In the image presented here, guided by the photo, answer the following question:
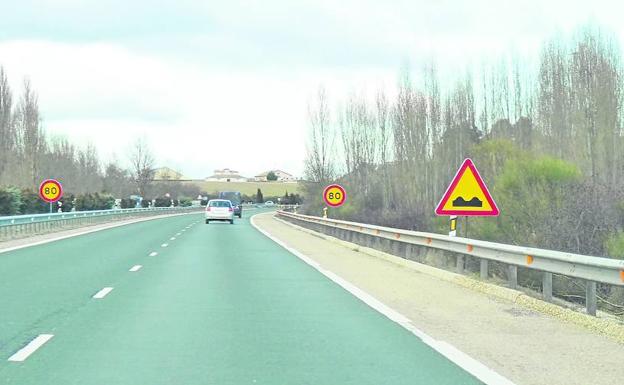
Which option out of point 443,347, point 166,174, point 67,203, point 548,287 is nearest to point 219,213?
point 67,203

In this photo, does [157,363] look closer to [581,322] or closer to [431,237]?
[581,322]

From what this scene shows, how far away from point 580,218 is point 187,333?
17.0 metres

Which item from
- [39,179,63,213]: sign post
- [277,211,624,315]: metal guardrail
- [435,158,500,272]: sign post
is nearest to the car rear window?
[39,179,63,213]: sign post

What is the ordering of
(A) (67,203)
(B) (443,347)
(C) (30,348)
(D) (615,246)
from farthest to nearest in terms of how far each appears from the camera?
(A) (67,203), (D) (615,246), (B) (443,347), (C) (30,348)

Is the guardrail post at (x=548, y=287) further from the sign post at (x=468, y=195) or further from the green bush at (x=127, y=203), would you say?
the green bush at (x=127, y=203)

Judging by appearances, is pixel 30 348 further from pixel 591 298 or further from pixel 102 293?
pixel 591 298

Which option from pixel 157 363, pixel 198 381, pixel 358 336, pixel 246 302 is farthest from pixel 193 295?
pixel 198 381

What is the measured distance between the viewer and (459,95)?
65.9m

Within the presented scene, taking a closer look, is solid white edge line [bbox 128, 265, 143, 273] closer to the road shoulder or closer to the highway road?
the highway road

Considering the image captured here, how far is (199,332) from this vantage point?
9008mm

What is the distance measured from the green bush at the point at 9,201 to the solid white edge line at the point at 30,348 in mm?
36720

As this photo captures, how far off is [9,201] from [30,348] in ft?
126

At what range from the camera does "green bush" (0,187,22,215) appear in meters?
42.5

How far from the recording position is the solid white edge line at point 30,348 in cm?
730
